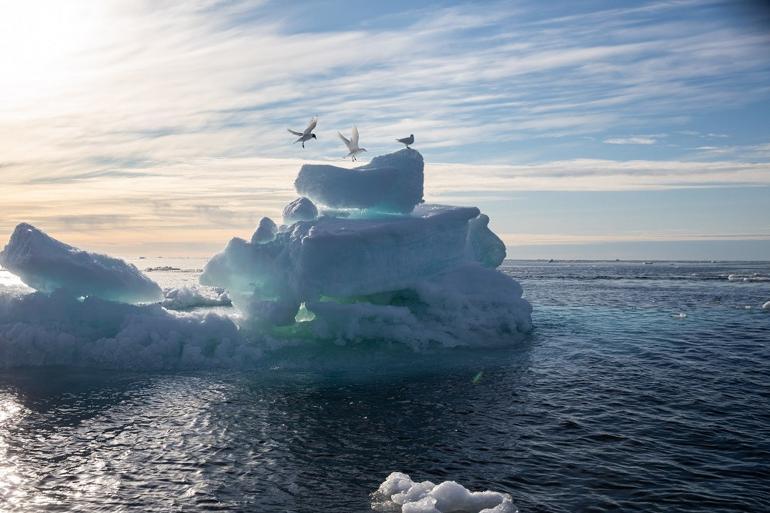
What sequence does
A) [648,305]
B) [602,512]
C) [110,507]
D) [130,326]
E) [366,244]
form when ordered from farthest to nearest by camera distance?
[648,305], [366,244], [130,326], [110,507], [602,512]

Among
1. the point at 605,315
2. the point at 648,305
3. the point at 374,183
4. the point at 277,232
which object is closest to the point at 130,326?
the point at 277,232

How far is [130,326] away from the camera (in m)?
21.7

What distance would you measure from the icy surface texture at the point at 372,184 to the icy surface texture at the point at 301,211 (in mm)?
853

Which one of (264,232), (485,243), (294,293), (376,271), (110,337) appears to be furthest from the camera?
(485,243)

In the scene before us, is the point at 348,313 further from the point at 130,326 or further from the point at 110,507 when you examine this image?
the point at 110,507

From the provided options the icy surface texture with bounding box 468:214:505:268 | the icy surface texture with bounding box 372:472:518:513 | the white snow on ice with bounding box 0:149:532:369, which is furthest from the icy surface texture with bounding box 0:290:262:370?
the icy surface texture with bounding box 468:214:505:268

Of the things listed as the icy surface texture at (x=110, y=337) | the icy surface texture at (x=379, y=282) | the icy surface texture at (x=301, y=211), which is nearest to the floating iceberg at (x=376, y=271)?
the icy surface texture at (x=379, y=282)

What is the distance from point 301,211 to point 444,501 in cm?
1909

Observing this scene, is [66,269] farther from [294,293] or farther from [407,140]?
[407,140]

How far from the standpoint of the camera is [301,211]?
2636cm

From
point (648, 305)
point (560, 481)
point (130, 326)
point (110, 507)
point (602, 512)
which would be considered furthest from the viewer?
point (648, 305)

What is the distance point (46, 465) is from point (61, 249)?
14.4 metres

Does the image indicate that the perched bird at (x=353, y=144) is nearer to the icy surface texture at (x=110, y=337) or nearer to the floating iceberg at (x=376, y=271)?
the floating iceberg at (x=376, y=271)

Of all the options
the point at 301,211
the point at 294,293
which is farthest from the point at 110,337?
the point at 301,211
